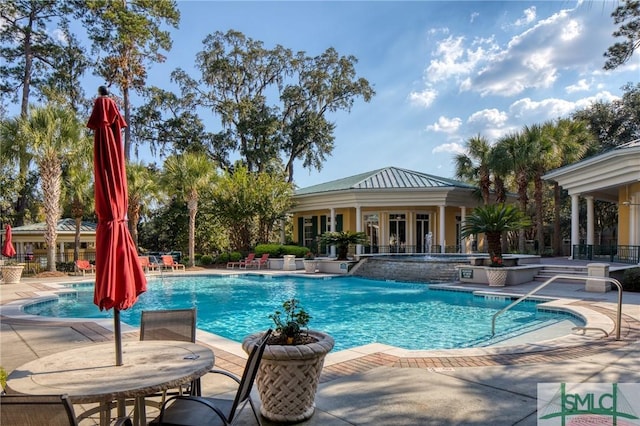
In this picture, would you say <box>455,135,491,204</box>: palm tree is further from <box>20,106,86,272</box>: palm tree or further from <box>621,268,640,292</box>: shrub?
<box>20,106,86,272</box>: palm tree

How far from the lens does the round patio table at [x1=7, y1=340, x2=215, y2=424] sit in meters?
2.61

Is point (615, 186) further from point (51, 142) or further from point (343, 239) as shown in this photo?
point (51, 142)

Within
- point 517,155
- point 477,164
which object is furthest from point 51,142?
point 477,164

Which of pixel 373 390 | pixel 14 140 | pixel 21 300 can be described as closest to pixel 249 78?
pixel 14 140

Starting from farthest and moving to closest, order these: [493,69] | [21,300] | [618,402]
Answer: [493,69] → [21,300] → [618,402]

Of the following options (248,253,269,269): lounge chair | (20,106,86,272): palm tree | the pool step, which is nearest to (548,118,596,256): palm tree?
the pool step

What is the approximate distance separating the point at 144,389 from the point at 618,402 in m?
4.38

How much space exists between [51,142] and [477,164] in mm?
23239

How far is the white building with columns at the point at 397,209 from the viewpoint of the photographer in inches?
984

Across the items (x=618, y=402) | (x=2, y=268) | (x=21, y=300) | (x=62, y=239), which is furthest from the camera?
(x=62, y=239)

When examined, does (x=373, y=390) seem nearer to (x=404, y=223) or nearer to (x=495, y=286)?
(x=495, y=286)

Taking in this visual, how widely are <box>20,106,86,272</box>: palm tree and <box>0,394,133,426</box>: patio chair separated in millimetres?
18887

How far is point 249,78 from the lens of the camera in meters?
35.8

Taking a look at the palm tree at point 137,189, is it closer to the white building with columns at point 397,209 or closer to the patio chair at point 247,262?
the patio chair at point 247,262
